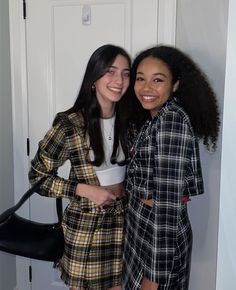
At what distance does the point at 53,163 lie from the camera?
4.42 feet

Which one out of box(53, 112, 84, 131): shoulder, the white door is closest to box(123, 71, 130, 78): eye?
box(53, 112, 84, 131): shoulder

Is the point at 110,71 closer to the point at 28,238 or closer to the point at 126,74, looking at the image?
the point at 126,74

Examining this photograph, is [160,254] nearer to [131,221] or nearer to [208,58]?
[131,221]

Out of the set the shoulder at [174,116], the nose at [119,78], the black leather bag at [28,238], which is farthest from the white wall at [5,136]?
the shoulder at [174,116]

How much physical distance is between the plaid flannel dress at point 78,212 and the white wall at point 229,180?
786mm

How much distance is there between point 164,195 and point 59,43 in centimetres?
127

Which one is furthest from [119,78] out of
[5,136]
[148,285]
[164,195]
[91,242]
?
[5,136]

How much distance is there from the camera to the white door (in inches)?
74.8

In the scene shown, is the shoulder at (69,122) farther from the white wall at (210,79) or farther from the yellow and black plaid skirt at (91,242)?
the white wall at (210,79)

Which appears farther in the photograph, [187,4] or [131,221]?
[187,4]

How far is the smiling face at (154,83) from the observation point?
1215 mm

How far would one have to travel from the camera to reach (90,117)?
1.35 metres

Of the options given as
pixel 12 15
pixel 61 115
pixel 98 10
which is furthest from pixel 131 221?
pixel 12 15

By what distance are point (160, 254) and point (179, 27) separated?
122 centimetres
